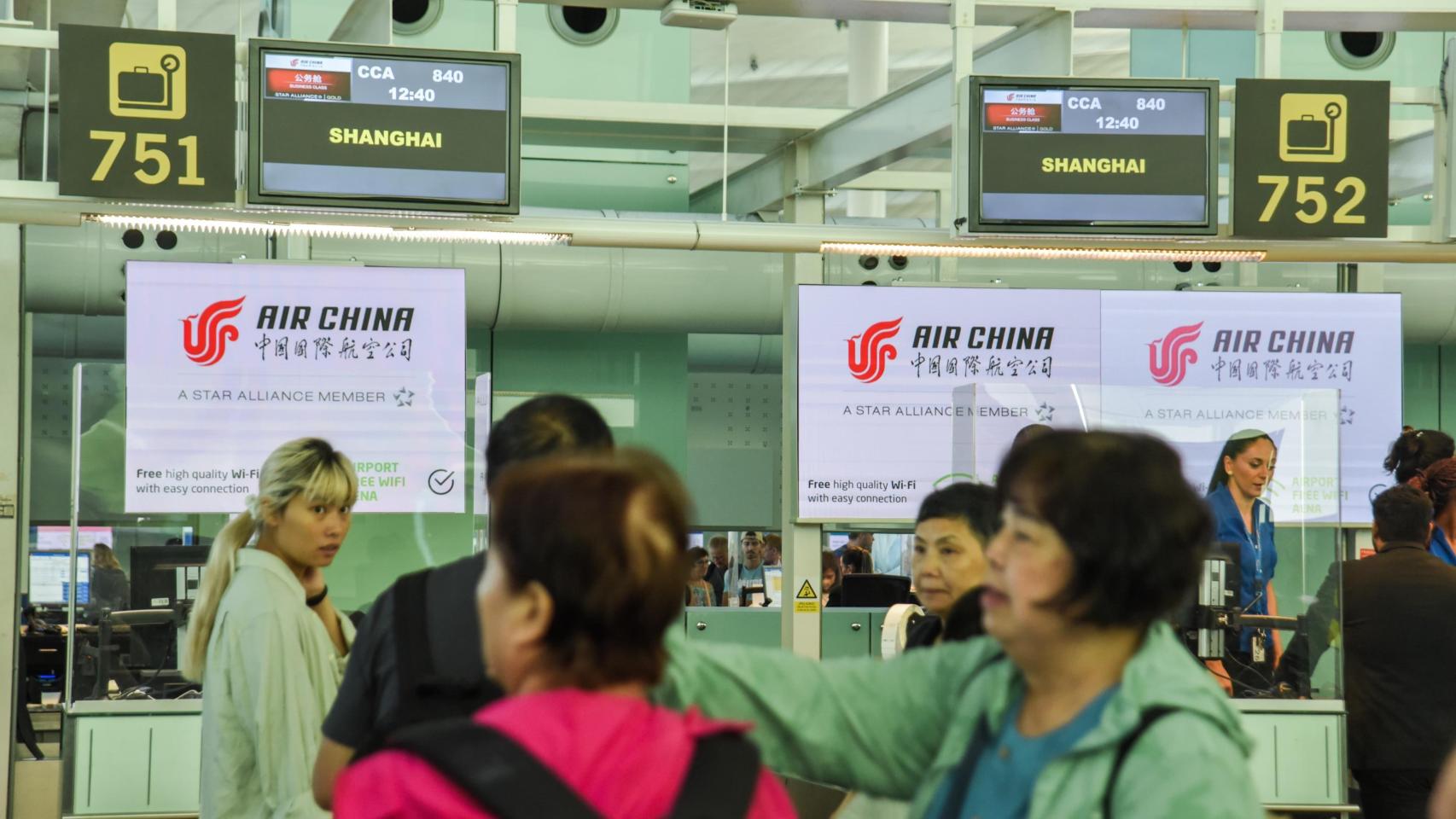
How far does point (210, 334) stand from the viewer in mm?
6992

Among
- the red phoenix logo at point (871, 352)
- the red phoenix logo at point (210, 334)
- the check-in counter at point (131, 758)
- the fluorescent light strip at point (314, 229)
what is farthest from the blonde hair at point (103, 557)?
the red phoenix logo at point (871, 352)

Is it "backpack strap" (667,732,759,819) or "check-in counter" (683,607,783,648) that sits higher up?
"backpack strap" (667,732,759,819)

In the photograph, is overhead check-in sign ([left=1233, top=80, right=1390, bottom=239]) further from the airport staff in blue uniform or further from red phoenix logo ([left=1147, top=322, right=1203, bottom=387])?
red phoenix logo ([left=1147, top=322, right=1203, bottom=387])

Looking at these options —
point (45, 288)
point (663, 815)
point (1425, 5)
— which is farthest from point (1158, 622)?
point (45, 288)

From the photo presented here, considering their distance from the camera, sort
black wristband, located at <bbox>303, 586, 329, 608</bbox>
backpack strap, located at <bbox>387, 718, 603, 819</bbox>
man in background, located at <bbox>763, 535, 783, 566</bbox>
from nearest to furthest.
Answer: backpack strap, located at <bbox>387, 718, 603, 819</bbox>
black wristband, located at <bbox>303, 586, 329, 608</bbox>
man in background, located at <bbox>763, 535, 783, 566</bbox>

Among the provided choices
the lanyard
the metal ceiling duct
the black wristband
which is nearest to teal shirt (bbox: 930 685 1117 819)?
the black wristband

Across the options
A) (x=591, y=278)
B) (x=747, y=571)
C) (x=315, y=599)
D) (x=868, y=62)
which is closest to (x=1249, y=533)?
(x=315, y=599)

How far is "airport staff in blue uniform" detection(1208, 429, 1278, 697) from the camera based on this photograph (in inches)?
256

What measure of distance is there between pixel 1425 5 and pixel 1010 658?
5.31 m

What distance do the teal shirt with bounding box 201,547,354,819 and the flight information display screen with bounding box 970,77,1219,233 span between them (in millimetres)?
3304

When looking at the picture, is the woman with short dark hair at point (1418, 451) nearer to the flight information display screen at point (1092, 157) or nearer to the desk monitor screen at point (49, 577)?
the flight information display screen at point (1092, 157)

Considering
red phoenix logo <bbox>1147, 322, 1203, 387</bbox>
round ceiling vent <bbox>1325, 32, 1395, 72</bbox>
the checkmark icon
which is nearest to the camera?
the checkmark icon

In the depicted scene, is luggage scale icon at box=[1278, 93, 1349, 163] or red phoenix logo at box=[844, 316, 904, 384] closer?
luggage scale icon at box=[1278, 93, 1349, 163]

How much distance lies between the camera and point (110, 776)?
6.42 meters
